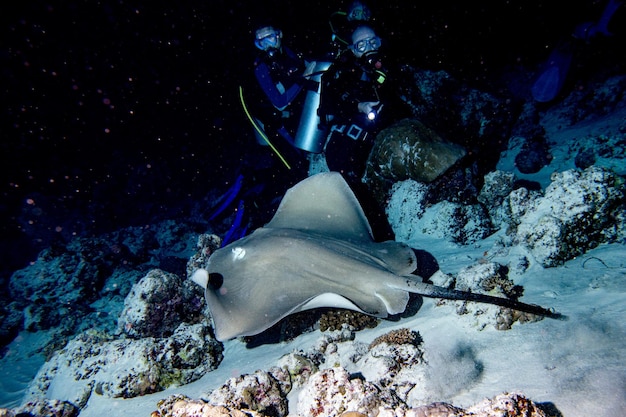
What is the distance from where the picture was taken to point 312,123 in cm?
677

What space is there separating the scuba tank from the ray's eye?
4.25 m

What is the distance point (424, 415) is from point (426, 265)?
2.71 metres

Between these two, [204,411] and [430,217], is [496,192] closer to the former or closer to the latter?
[430,217]

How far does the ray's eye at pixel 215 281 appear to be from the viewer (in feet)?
10.4

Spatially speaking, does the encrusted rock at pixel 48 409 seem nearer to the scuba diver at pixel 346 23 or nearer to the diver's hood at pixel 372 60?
the diver's hood at pixel 372 60

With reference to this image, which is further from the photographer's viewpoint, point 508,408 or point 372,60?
point 372,60

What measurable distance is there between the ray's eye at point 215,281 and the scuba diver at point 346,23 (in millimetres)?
5243

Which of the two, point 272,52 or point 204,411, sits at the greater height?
point 272,52

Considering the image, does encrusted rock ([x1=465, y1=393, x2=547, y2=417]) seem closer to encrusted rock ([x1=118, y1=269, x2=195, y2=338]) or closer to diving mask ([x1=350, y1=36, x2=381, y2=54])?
encrusted rock ([x1=118, y1=269, x2=195, y2=338])

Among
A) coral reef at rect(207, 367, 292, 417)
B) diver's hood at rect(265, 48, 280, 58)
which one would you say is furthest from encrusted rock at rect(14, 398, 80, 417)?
diver's hood at rect(265, 48, 280, 58)

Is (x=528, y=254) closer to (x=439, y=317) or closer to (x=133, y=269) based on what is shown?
(x=439, y=317)

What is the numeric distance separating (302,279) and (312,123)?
4.50m

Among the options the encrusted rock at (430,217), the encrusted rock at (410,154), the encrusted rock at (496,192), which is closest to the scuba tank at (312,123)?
the encrusted rock at (410,154)

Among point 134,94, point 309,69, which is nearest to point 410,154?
point 309,69
